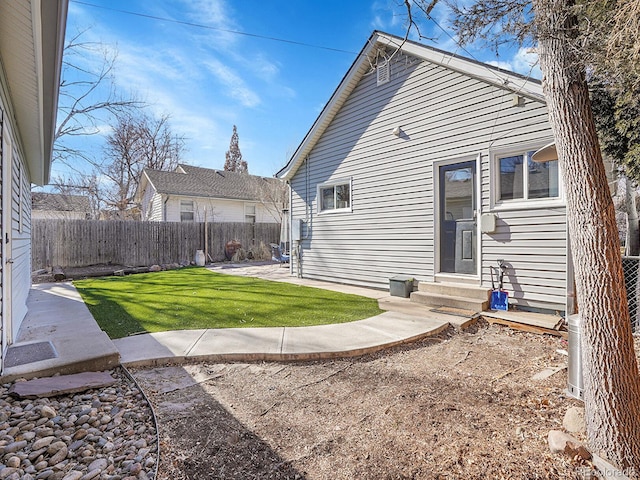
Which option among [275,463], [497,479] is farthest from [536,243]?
[275,463]

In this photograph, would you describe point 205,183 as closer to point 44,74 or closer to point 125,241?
point 125,241

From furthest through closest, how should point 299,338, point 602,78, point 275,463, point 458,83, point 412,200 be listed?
1. point 412,200
2. point 458,83
3. point 299,338
4. point 602,78
5. point 275,463

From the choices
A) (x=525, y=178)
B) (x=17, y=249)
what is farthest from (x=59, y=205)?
(x=525, y=178)

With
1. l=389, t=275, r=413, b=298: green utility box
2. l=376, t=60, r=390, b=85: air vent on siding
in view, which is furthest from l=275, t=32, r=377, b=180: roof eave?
l=389, t=275, r=413, b=298: green utility box

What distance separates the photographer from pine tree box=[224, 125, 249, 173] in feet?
114

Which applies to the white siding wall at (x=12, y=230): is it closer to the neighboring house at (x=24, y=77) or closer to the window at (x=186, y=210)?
the neighboring house at (x=24, y=77)

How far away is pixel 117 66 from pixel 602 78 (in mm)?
14465

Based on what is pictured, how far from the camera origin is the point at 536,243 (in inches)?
196

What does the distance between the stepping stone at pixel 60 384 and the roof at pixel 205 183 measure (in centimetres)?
1429

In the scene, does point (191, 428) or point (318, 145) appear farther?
point (318, 145)

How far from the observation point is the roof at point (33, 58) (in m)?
2.34

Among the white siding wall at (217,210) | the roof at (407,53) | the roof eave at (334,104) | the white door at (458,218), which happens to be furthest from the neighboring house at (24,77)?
the white siding wall at (217,210)

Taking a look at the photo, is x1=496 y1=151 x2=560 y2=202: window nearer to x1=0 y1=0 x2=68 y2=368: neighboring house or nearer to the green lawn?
the green lawn

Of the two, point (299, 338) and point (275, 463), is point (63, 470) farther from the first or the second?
point (299, 338)
